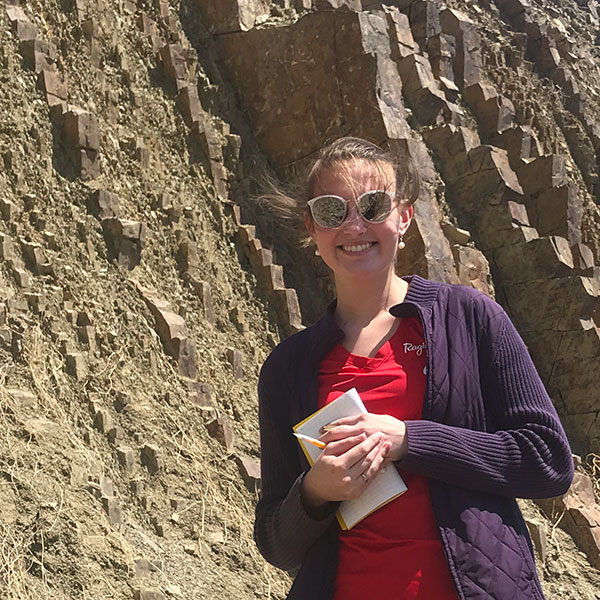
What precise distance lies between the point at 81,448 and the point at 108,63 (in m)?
4.10

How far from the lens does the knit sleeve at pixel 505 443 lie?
214cm

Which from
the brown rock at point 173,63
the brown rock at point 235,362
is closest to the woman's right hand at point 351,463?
the brown rock at point 235,362

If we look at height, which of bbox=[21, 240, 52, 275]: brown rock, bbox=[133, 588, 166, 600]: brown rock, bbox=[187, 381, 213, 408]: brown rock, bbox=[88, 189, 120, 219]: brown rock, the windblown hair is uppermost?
bbox=[88, 189, 120, 219]: brown rock

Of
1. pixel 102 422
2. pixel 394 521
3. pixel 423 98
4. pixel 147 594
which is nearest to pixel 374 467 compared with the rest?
pixel 394 521

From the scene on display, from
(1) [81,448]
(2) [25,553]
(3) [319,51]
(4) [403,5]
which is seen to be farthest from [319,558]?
(4) [403,5]

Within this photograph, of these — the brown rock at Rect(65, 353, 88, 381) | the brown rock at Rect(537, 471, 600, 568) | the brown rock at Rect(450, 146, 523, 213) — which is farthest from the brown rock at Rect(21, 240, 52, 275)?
the brown rock at Rect(450, 146, 523, 213)

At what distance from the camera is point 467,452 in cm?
215

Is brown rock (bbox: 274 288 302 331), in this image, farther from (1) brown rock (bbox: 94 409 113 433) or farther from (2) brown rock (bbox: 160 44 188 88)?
(1) brown rock (bbox: 94 409 113 433)

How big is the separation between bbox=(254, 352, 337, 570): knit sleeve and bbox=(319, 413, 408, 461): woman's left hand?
0.25m

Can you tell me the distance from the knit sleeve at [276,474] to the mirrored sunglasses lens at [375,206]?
1.57ft

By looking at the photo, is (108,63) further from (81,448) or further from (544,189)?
(544,189)

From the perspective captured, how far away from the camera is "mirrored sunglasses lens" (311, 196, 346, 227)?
241 cm

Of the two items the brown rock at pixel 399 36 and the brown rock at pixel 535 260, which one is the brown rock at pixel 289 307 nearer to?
the brown rock at pixel 535 260

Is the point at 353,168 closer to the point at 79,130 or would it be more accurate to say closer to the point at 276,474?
the point at 276,474
